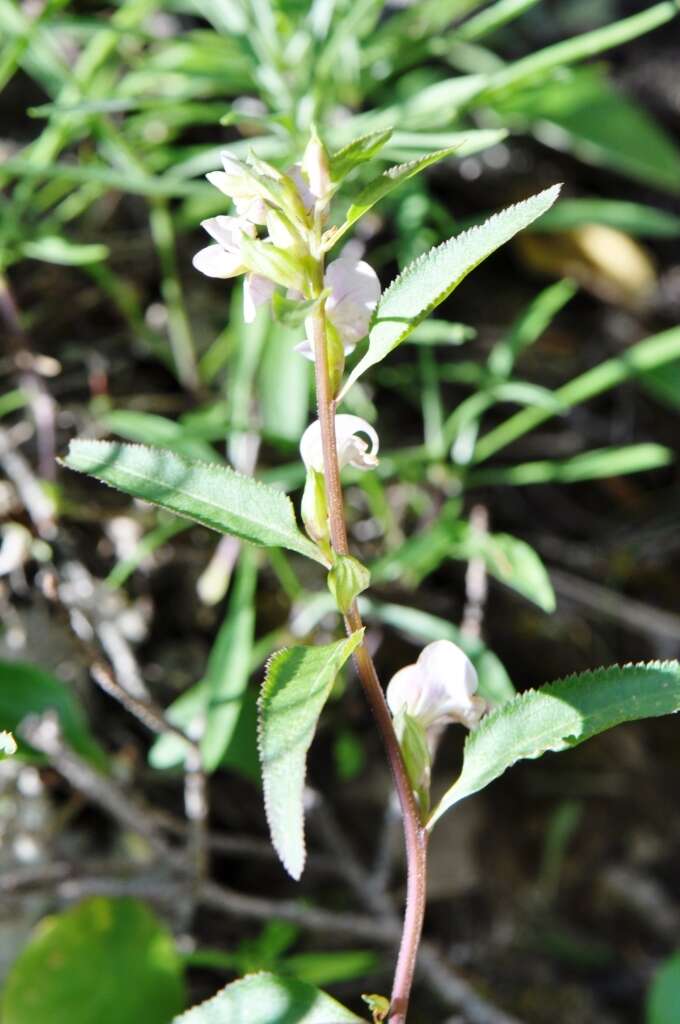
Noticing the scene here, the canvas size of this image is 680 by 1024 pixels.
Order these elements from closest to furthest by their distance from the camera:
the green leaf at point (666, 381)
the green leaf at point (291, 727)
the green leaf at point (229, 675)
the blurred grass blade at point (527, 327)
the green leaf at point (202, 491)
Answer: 1. the green leaf at point (291, 727)
2. the green leaf at point (202, 491)
3. the green leaf at point (229, 675)
4. the blurred grass blade at point (527, 327)
5. the green leaf at point (666, 381)

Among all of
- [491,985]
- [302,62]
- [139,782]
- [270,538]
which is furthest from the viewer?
[491,985]

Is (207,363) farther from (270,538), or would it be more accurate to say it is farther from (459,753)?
(270,538)

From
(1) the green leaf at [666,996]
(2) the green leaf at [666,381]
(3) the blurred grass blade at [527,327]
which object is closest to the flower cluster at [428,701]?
(3) the blurred grass blade at [527,327]

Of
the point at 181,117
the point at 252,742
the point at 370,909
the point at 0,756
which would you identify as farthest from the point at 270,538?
the point at 181,117

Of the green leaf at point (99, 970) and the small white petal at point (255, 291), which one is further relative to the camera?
the green leaf at point (99, 970)

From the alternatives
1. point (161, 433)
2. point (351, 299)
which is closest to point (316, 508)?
point (351, 299)

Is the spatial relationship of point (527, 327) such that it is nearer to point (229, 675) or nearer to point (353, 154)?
point (229, 675)

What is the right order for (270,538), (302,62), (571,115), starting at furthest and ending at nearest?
1. (571,115)
2. (302,62)
3. (270,538)

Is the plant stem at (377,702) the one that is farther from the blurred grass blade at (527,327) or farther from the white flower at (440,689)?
the blurred grass blade at (527,327)
